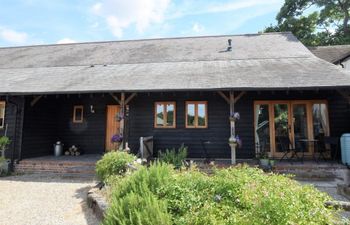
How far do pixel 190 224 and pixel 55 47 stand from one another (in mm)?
15466

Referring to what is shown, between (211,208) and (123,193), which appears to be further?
(123,193)

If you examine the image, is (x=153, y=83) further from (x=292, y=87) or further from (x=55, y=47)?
(x=55, y=47)

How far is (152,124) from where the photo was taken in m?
9.48

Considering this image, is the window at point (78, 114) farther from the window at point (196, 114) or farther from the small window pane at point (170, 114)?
the window at point (196, 114)

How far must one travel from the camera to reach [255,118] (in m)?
8.95

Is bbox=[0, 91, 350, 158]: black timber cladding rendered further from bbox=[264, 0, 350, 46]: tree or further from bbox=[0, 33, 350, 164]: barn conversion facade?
bbox=[264, 0, 350, 46]: tree

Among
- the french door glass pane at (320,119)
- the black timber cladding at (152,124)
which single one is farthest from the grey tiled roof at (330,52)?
the black timber cladding at (152,124)

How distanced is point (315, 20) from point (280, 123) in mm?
16438

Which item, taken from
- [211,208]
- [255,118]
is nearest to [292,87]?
[255,118]

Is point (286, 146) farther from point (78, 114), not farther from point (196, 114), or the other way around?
point (78, 114)

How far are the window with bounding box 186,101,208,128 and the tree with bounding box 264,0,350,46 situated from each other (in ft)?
50.5

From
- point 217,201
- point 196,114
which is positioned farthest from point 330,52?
point 217,201

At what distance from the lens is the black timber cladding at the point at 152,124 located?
8.72 metres

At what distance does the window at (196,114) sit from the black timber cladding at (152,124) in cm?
16
